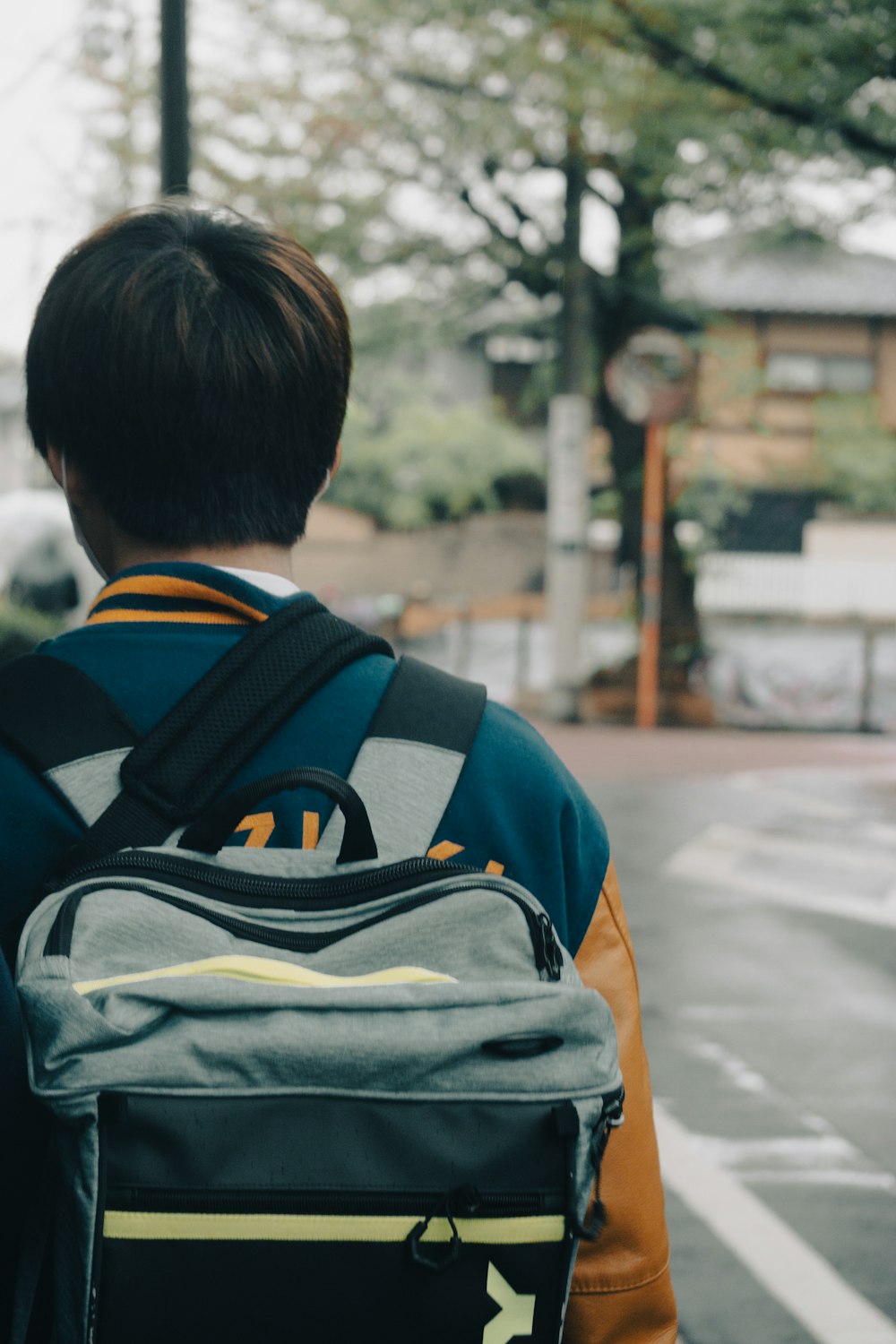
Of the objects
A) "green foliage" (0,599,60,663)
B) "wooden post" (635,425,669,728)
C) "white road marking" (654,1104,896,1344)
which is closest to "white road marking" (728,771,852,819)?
"wooden post" (635,425,669,728)

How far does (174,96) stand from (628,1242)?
5.95m

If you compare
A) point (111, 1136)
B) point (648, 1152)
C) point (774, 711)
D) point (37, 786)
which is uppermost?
point (37, 786)

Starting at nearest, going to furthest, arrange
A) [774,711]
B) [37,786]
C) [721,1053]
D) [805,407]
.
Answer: [37,786], [721,1053], [774,711], [805,407]

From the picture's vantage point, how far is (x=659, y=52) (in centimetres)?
912

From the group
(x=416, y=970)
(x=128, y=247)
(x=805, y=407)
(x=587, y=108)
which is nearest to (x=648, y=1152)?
(x=416, y=970)

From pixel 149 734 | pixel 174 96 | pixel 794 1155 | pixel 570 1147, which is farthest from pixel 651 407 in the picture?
pixel 570 1147

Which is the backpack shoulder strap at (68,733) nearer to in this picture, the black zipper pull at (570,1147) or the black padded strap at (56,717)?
the black padded strap at (56,717)

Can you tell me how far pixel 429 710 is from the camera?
1319 millimetres

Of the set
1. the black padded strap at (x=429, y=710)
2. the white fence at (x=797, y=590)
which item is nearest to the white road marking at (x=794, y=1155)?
the black padded strap at (x=429, y=710)

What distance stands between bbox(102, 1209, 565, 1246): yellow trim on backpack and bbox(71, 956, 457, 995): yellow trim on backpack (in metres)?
0.16

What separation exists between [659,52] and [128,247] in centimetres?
856

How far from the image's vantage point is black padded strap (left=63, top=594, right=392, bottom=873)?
123 cm

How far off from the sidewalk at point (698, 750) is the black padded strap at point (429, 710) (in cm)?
1035

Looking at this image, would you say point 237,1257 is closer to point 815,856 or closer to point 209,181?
point 815,856
